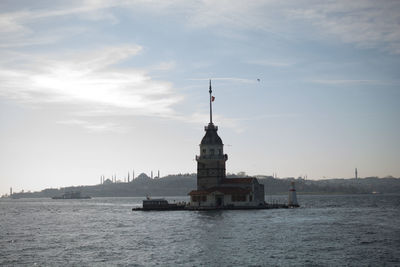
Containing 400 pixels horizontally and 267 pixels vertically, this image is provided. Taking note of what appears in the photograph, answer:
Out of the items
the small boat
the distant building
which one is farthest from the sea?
the small boat

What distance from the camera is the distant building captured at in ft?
381

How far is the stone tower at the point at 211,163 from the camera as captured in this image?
12000cm

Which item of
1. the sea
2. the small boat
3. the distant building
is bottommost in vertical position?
the sea

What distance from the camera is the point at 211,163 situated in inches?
4744

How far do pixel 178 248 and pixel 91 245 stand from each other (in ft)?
37.0

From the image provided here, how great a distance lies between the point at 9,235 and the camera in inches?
3083

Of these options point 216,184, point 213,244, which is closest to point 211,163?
point 216,184

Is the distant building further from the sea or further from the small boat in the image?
the sea

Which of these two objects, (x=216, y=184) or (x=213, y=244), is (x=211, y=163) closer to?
(x=216, y=184)

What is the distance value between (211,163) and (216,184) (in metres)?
4.81

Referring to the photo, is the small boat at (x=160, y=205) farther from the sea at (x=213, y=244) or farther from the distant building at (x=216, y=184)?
the sea at (x=213, y=244)

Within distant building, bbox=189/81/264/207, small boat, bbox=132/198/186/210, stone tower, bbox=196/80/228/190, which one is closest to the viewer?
distant building, bbox=189/81/264/207

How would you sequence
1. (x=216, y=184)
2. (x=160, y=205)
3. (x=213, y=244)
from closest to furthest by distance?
(x=213, y=244) → (x=216, y=184) → (x=160, y=205)

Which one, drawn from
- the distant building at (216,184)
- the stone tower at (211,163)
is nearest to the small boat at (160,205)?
the distant building at (216,184)
